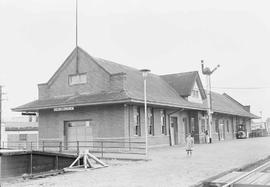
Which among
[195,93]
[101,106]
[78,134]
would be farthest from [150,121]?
[195,93]

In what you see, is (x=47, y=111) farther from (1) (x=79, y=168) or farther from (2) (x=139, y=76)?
(1) (x=79, y=168)

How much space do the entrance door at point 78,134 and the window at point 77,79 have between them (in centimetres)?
300

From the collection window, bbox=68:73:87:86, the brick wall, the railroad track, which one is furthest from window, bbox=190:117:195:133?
the railroad track

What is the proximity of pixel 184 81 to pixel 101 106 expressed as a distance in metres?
12.1

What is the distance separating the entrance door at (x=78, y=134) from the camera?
2591 centimetres

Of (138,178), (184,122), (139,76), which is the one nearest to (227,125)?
(184,122)

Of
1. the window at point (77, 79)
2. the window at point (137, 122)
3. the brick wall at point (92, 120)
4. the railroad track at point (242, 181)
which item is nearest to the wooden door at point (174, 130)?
the window at point (137, 122)

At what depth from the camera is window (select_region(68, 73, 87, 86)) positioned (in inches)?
1077

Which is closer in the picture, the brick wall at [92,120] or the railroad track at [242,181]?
the railroad track at [242,181]

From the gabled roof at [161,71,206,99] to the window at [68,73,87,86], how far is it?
396 inches

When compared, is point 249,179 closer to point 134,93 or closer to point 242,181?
point 242,181

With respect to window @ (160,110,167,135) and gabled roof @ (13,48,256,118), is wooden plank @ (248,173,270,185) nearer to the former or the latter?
gabled roof @ (13,48,256,118)

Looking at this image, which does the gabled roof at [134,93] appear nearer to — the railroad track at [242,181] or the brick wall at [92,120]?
the brick wall at [92,120]

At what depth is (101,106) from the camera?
25.3 metres
